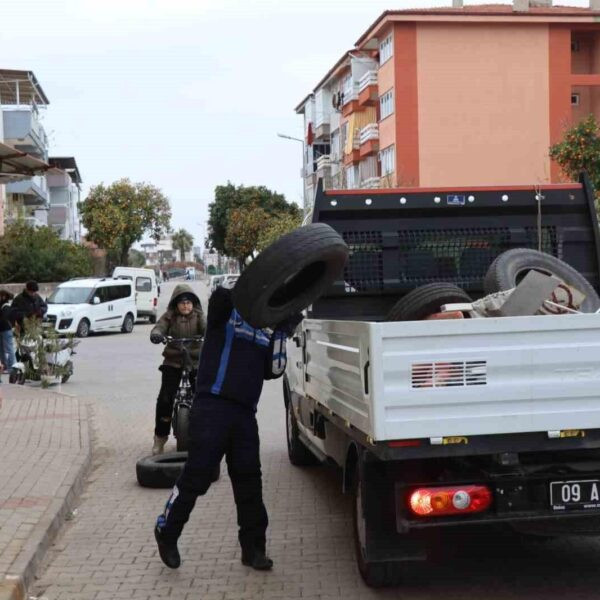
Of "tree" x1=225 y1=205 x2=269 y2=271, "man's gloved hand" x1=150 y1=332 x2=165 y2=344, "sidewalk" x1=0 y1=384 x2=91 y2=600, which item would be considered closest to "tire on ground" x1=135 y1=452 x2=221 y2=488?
"sidewalk" x1=0 y1=384 x2=91 y2=600

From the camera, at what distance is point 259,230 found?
286 feet

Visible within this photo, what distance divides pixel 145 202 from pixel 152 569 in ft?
252

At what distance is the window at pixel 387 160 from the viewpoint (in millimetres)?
52506

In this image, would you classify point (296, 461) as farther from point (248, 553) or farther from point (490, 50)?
point (490, 50)

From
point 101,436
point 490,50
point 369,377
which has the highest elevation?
point 490,50

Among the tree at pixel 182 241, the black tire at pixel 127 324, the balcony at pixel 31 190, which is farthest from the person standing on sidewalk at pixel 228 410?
the tree at pixel 182 241

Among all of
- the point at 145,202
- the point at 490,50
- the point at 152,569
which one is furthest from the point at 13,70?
the point at 152,569

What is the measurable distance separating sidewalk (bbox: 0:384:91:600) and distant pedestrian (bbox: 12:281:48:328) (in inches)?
175

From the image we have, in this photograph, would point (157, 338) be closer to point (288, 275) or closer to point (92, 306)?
point (288, 275)

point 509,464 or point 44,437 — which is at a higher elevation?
point 509,464

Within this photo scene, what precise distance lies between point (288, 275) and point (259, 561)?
1783mm

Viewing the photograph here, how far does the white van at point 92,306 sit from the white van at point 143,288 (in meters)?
6.16

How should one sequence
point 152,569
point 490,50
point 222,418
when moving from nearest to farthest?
point 222,418
point 152,569
point 490,50

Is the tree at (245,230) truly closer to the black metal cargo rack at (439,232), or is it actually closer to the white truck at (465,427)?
the black metal cargo rack at (439,232)
